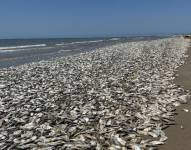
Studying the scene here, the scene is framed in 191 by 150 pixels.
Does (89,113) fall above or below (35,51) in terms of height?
above

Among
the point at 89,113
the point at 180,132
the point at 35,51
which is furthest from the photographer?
the point at 35,51

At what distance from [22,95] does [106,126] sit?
5.01 m

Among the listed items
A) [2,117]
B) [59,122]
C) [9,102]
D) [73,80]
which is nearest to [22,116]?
[2,117]

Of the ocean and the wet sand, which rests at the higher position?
the wet sand

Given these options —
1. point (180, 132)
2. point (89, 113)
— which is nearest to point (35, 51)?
point (89, 113)

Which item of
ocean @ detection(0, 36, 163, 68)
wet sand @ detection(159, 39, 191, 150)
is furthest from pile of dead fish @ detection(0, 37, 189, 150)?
ocean @ detection(0, 36, 163, 68)

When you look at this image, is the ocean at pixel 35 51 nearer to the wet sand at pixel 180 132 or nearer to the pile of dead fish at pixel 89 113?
the pile of dead fish at pixel 89 113

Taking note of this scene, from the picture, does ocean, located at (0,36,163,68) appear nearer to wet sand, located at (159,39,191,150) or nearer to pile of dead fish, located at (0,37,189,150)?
pile of dead fish, located at (0,37,189,150)

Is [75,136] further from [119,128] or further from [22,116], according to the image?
→ [22,116]

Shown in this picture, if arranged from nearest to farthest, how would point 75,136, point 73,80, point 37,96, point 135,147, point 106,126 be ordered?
point 135,147 → point 75,136 → point 106,126 → point 37,96 → point 73,80

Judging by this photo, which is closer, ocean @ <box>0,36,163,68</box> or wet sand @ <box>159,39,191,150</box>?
wet sand @ <box>159,39,191,150</box>

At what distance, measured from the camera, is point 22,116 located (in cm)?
888

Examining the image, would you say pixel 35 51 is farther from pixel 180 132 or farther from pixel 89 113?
pixel 180 132

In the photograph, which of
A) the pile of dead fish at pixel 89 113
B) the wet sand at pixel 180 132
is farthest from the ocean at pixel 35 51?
the wet sand at pixel 180 132
